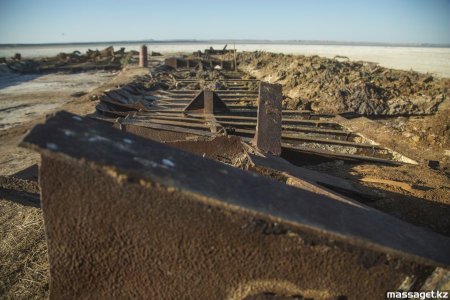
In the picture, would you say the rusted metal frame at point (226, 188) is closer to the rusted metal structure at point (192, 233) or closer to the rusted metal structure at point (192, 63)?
the rusted metal structure at point (192, 233)

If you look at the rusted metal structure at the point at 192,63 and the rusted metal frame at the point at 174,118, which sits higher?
the rusted metal structure at the point at 192,63

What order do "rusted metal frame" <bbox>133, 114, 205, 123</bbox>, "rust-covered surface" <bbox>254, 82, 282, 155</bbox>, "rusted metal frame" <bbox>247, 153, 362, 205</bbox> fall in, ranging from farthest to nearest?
1. "rusted metal frame" <bbox>133, 114, 205, 123</bbox>
2. "rust-covered surface" <bbox>254, 82, 282, 155</bbox>
3. "rusted metal frame" <bbox>247, 153, 362, 205</bbox>

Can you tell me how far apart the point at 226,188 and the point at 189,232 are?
24 centimetres

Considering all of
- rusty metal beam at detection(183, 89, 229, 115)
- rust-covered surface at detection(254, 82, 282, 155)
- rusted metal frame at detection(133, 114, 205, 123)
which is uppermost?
rust-covered surface at detection(254, 82, 282, 155)

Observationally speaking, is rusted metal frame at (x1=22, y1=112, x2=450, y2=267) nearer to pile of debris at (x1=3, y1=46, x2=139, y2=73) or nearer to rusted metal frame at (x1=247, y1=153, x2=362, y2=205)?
rusted metal frame at (x1=247, y1=153, x2=362, y2=205)

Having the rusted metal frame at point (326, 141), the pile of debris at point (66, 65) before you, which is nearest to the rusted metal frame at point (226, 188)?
the rusted metal frame at point (326, 141)

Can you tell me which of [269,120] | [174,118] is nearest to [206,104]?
[174,118]

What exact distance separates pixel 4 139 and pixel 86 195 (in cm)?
790

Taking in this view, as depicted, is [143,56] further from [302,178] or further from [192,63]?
[302,178]

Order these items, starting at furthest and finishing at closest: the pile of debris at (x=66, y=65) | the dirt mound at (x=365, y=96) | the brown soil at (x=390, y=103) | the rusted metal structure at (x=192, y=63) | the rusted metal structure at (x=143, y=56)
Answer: the pile of debris at (x=66, y=65), the rusted metal structure at (x=143, y=56), the rusted metal structure at (x=192, y=63), the dirt mound at (x=365, y=96), the brown soil at (x=390, y=103)

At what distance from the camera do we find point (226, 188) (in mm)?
1289

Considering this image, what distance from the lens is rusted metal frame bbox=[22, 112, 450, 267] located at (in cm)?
121

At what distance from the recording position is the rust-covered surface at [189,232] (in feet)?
4.04

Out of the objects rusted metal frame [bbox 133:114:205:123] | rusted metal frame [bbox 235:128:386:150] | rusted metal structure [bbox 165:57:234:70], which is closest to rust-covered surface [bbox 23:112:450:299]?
rusted metal frame [bbox 235:128:386:150]
